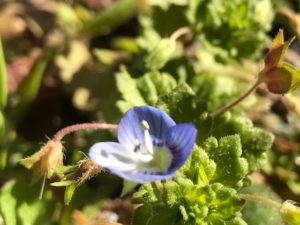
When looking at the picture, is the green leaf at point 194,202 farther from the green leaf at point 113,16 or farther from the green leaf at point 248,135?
the green leaf at point 113,16

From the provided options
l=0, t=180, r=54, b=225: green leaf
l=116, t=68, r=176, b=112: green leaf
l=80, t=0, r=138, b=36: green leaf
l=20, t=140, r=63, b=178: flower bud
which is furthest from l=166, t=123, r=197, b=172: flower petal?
Answer: l=80, t=0, r=138, b=36: green leaf

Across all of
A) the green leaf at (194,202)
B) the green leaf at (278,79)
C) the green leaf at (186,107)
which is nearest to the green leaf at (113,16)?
the green leaf at (186,107)

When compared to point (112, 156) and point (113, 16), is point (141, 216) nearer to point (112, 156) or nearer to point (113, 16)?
point (112, 156)

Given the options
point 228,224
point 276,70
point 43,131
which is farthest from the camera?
point 43,131

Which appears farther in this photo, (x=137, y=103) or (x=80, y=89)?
(x=80, y=89)

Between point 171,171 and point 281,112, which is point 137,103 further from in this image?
point 281,112

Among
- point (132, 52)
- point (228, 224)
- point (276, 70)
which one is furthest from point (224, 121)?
point (132, 52)
